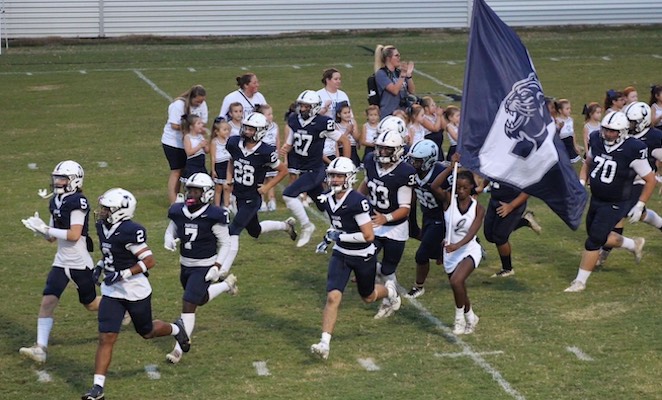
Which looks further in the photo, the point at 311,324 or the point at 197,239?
the point at 311,324

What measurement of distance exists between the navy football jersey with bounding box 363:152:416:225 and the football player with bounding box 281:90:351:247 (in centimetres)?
267

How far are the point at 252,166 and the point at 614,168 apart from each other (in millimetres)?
3803

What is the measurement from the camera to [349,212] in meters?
10.8

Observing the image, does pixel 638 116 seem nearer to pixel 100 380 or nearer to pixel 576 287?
pixel 576 287

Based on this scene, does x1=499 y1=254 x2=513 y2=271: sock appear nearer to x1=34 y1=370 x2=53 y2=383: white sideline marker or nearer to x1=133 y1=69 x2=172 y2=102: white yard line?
x1=34 y1=370 x2=53 y2=383: white sideline marker

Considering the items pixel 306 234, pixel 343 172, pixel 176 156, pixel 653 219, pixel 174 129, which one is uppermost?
pixel 343 172

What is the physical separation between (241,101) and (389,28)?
54.9 ft

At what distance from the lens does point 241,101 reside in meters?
16.5

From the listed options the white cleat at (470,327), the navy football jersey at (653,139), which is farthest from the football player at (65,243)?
the navy football jersey at (653,139)

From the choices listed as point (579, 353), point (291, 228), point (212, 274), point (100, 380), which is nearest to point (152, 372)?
point (100, 380)

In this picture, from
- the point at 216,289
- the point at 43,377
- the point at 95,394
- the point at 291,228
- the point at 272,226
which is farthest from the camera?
the point at 291,228

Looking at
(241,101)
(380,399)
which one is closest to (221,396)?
(380,399)

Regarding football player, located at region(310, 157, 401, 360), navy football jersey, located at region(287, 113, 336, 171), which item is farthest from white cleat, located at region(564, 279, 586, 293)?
navy football jersey, located at region(287, 113, 336, 171)

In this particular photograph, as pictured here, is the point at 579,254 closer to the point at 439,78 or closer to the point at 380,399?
the point at 380,399
